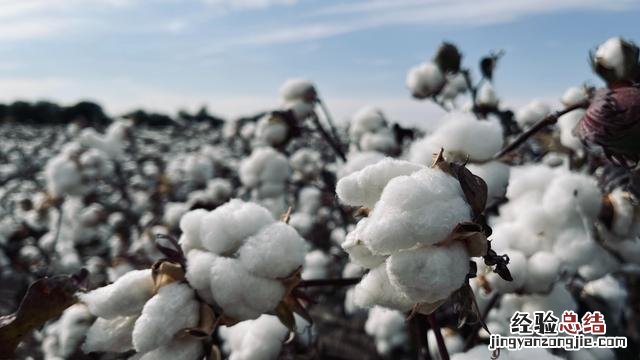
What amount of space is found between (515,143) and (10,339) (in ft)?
3.73

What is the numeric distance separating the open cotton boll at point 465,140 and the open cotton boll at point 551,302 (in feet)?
1.56

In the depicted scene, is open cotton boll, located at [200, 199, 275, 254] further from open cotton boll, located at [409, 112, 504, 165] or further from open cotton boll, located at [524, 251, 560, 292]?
open cotton boll, located at [524, 251, 560, 292]

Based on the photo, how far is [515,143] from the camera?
1.52 m

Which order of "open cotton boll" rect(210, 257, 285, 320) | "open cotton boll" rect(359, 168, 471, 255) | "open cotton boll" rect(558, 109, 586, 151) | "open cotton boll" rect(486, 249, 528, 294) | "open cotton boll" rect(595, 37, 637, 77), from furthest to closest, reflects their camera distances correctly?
1. "open cotton boll" rect(558, 109, 586, 151)
2. "open cotton boll" rect(486, 249, 528, 294)
3. "open cotton boll" rect(595, 37, 637, 77)
4. "open cotton boll" rect(210, 257, 285, 320)
5. "open cotton boll" rect(359, 168, 471, 255)

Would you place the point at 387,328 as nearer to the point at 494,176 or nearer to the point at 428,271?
the point at 494,176

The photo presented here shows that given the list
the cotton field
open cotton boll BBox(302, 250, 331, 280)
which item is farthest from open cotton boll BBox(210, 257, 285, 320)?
open cotton boll BBox(302, 250, 331, 280)

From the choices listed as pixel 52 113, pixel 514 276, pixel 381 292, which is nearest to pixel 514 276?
pixel 514 276

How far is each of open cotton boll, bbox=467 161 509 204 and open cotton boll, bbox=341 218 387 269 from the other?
518 millimetres

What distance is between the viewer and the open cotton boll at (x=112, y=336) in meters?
1.14

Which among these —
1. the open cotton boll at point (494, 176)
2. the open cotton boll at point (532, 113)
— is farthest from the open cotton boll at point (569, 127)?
the open cotton boll at point (532, 113)

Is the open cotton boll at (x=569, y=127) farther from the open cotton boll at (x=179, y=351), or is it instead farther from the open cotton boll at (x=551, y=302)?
the open cotton boll at (x=179, y=351)

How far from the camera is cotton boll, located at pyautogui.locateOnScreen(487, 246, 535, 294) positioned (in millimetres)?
1618

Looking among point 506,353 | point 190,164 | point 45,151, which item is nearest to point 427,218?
point 506,353

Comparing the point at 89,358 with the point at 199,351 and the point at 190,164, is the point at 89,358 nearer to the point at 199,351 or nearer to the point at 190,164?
the point at 199,351
